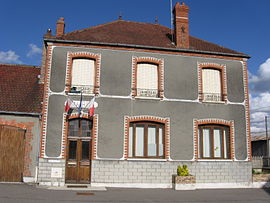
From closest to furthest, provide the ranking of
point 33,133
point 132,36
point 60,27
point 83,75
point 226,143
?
point 33,133, point 83,75, point 226,143, point 60,27, point 132,36

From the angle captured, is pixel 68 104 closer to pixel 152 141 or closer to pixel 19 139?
pixel 19 139

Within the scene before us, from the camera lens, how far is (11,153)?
1291 cm

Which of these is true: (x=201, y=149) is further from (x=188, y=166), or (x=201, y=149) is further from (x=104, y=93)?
(x=104, y=93)

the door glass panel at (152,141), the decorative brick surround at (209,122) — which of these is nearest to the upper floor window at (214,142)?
the decorative brick surround at (209,122)

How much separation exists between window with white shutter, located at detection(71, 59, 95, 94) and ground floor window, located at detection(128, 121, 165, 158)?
104 inches

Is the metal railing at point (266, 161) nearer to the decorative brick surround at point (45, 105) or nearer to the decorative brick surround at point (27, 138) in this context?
the decorative brick surround at point (45, 105)

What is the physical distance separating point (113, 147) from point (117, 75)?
3.32 m

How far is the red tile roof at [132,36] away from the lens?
13953 mm

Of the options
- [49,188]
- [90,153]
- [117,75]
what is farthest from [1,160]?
[117,75]

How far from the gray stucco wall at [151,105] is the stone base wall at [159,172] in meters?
0.45

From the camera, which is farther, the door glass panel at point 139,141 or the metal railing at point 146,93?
the metal railing at point 146,93

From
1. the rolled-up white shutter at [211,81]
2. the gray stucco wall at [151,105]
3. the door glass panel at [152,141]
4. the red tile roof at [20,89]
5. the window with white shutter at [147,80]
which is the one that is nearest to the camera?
the gray stucco wall at [151,105]

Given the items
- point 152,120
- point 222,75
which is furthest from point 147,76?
point 222,75

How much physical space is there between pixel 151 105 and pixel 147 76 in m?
1.46
